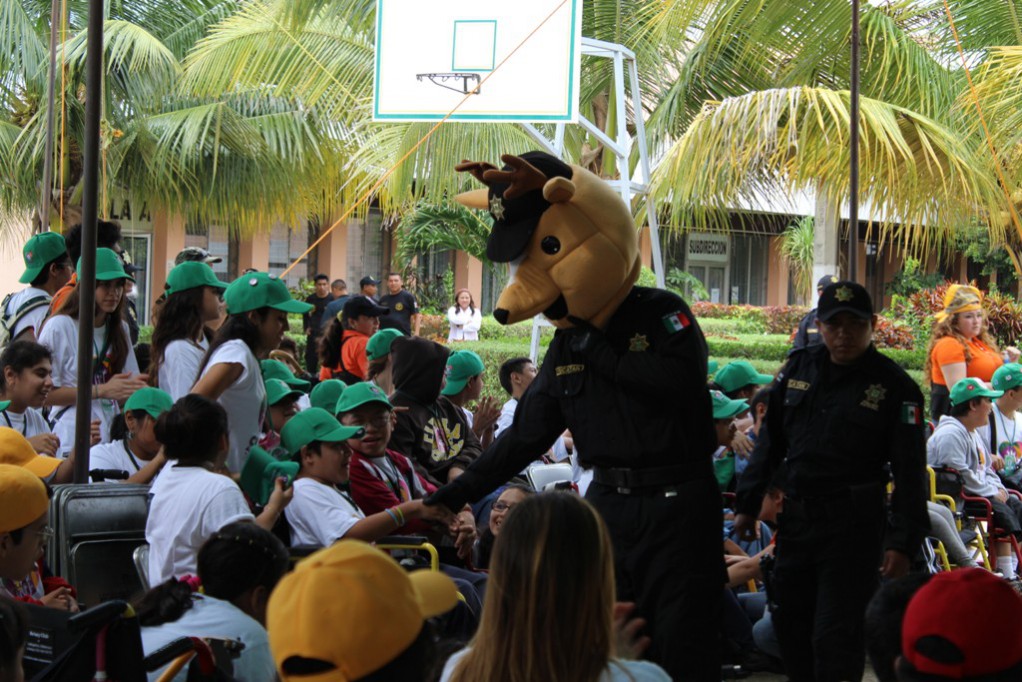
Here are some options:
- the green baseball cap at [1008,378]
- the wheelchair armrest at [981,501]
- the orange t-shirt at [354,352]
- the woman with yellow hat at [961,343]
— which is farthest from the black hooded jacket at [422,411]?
the woman with yellow hat at [961,343]

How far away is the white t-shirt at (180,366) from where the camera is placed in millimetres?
5535

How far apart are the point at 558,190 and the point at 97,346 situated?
2785mm

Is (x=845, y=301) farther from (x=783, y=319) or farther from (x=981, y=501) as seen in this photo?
(x=783, y=319)

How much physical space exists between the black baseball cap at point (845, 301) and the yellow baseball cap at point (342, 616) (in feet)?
9.43

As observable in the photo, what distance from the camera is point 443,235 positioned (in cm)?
2430

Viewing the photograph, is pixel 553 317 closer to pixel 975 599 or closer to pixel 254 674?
pixel 254 674

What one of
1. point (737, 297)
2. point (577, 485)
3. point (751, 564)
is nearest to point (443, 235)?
point (737, 297)

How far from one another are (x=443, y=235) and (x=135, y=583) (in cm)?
1971

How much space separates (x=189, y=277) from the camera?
5.54m

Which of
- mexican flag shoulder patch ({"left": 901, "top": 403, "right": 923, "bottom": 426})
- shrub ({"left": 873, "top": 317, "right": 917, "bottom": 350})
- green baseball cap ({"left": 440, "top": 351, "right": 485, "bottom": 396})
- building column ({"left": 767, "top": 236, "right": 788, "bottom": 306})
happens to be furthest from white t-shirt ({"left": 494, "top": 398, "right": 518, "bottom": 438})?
building column ({"left": 767, "top": 236, "right": 788, "bottom": 306})

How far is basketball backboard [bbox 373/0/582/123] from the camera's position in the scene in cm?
1239

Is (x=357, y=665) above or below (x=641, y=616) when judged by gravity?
above

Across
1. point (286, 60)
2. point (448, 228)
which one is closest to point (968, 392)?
point (286, 60)

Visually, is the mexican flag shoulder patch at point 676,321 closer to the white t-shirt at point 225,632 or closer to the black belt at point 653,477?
the black belt at point 653,477
